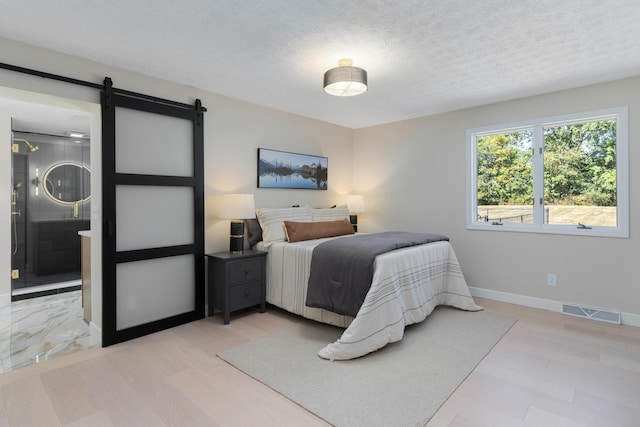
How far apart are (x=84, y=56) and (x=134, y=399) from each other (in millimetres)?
2616

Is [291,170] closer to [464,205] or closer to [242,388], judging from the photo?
[464,205]

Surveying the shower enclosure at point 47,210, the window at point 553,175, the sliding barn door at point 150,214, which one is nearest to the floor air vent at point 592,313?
the window at point 553,175

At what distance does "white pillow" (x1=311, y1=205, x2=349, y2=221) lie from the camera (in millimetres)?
4293

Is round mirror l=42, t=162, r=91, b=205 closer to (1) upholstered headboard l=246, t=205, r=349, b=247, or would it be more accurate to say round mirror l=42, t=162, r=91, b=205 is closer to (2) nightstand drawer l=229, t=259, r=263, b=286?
(1) upholstered headboard l=246, t=205, r=349, b=247

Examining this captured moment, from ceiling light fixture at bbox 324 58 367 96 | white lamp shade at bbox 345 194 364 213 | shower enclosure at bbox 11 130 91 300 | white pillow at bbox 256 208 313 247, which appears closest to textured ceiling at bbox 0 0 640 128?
ceiling light fixture at bbox 324 58 367 96

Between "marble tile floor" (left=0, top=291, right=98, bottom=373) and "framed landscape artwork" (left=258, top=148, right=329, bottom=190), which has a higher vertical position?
"framed landscape artwork" (left=258, top=148, right=329, bottom=190)

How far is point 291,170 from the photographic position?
4488 millimetres

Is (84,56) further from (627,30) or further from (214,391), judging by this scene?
(627,30)

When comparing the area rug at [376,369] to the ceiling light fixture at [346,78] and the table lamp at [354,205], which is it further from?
the ceiling light fixture at [346,78]

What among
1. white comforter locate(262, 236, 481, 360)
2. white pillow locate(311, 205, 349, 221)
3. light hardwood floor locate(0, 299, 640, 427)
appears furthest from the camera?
white pillow locate(311, 205, 349, 221)

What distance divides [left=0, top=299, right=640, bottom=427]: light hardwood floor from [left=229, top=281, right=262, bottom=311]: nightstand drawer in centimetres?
41

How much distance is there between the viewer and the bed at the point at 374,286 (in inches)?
100

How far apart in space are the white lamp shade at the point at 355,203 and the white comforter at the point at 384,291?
141cm

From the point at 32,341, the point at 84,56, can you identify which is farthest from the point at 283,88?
the point at 32,341
